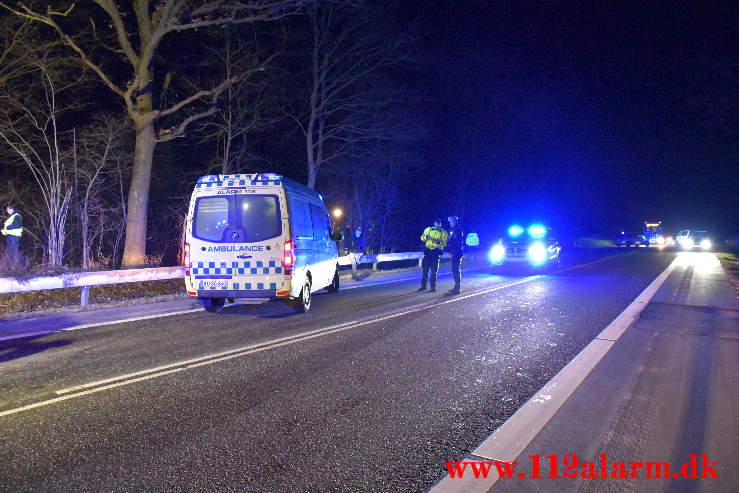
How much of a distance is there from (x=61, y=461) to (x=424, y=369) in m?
3.48

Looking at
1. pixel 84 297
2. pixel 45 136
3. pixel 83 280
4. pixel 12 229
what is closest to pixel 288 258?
pixel 83 280

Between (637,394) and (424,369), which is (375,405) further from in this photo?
(637,394)

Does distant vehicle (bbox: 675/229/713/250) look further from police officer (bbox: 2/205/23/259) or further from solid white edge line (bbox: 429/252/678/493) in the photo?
police officer (bbox: 2/205/23/259)

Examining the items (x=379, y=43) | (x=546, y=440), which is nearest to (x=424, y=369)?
(x=546, y=440)

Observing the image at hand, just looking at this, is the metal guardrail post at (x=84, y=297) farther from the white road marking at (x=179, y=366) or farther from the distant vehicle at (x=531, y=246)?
the distant vehicle at (x=531, y=246)

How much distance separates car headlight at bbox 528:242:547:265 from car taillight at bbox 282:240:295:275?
1482cm

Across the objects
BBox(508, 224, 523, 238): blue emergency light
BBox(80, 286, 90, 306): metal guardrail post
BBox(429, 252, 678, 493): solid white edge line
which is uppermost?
BBox(508, 224, 523, 238): blue emergency light

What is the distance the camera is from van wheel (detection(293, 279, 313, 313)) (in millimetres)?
9180

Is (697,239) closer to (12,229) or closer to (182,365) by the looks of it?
(12,229)

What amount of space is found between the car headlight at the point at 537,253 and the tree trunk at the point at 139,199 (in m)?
15.0

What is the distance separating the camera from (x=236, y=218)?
8.80 metres

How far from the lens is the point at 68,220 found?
55.7 ft

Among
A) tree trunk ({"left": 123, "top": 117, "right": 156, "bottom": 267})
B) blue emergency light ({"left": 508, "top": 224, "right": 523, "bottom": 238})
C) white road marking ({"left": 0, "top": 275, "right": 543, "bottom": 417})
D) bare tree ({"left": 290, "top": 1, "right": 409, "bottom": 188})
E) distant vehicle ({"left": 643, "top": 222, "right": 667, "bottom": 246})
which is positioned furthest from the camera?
distant vehicle ({"left": 643, "top": 222, "right": 667, "bottom": 246})

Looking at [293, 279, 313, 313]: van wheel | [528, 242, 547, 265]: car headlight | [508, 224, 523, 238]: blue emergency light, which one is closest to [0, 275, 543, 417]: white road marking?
[293, 279, 313, 313]: van wheel
